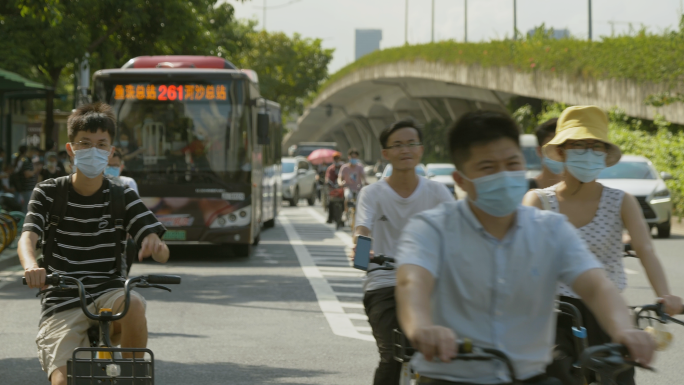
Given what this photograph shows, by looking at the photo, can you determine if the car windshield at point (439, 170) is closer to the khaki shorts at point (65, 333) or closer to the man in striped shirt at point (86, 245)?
the man in striped shirt at point (86, 245)

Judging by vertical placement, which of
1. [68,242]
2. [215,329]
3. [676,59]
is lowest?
[215,329]

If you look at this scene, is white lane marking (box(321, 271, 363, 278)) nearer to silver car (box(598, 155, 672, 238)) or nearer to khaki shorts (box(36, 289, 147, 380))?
silver car (box(598, 155, 672, 238))

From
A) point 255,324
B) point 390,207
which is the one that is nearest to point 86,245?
point 390,207

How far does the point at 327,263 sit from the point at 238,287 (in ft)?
10.4

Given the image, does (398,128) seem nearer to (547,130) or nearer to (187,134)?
(547,130)

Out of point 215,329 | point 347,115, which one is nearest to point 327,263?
point 215,329

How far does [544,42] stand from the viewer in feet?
117

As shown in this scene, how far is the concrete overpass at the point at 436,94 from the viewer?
2950 centimetres

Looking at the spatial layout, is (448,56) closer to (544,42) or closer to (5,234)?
(544,42)

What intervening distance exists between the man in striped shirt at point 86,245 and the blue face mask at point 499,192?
200cm

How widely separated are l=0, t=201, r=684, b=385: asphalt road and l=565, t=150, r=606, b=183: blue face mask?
2911 mm

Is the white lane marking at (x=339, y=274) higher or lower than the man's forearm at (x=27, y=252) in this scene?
lower

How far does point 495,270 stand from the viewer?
2.91 m

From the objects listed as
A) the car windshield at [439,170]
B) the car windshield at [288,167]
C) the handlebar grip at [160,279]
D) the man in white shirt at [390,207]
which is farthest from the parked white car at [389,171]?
the car windshield at [288,167]
